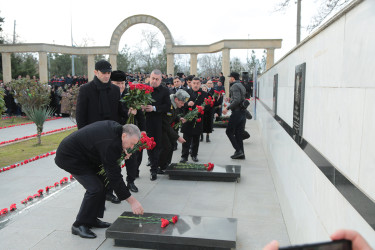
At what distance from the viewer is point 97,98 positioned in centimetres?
496

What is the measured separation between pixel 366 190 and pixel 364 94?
49 cm

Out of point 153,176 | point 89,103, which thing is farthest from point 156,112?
point 89,103

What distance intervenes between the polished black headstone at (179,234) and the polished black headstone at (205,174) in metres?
2.26

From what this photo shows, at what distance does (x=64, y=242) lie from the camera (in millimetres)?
4020

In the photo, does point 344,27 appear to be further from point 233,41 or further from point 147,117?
point 233,41

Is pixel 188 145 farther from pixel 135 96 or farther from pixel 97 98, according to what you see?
pixel 97 98

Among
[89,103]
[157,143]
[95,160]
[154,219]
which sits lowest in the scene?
[154,219]

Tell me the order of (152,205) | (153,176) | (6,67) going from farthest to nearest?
Answer: (6,67) → (153,176) → (152,205)

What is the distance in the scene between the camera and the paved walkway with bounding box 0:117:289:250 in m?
4.08

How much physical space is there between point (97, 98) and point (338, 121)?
3.59 m

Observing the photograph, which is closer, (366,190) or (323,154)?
(366,190)

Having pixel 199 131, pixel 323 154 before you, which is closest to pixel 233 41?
pixel 199 131

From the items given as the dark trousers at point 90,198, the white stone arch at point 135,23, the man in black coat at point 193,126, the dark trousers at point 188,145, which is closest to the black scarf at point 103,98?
the dark trousers at point 90,198

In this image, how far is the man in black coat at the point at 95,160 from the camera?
369 cm
